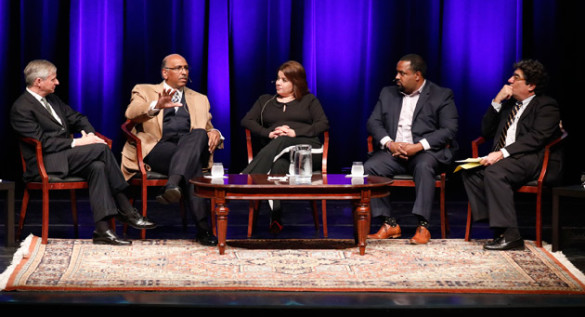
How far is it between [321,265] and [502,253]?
1.06m

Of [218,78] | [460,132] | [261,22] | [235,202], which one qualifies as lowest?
[235,202]

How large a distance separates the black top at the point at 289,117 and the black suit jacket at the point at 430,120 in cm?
40

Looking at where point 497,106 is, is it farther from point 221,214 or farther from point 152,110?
point 152,110

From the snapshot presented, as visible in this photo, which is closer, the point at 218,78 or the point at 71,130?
the point at 71,130

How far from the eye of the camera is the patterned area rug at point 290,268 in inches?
131

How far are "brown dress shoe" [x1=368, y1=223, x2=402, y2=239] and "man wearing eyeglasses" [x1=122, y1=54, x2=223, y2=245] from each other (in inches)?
38.6

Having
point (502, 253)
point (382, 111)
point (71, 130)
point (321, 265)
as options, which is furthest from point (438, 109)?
point (71, 130)

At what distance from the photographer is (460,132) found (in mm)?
6855

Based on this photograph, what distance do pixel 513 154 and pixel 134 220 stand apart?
227 cm

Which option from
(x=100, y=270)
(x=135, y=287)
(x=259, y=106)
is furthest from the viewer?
Answer: (x=259, y=106)

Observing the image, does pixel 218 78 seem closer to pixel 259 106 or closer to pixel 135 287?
pixel 259 106

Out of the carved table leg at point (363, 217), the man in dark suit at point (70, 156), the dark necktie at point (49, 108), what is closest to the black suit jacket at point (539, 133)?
the carved table leg at point (363, 217)

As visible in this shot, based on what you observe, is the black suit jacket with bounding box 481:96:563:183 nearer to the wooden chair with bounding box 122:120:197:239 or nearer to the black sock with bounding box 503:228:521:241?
the black sock with bounding box 503:228:521:241

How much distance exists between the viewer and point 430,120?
16.2 ft
